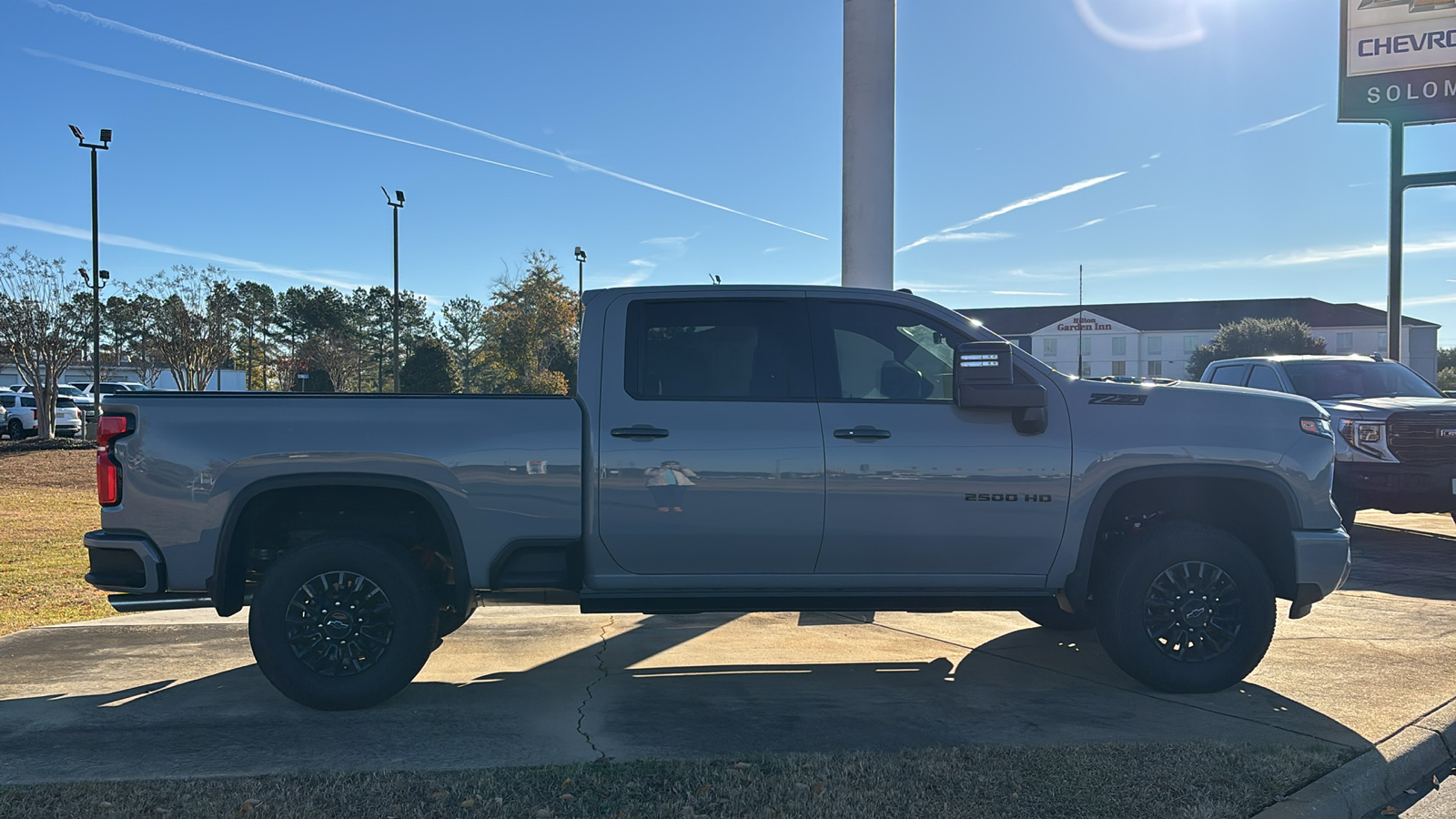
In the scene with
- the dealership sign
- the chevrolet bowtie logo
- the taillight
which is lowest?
the taillight

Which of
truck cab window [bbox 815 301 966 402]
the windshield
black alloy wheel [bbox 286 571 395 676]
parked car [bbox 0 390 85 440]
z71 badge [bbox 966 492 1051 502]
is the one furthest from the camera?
parked car [bbox 0 390 85 440]

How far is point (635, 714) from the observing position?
494 cm

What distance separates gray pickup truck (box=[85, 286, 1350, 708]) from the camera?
483cm

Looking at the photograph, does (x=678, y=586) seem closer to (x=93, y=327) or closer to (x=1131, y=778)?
(x=1131, y=778)

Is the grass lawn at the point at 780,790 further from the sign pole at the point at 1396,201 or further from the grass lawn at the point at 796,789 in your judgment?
the sign pole at the point at 1396,201

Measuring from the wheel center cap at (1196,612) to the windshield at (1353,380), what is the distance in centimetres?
734

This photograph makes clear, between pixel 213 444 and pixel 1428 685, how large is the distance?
637 cm

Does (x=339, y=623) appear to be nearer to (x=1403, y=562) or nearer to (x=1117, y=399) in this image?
(x=1117, y=399)

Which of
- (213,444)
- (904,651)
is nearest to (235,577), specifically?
(213,444)

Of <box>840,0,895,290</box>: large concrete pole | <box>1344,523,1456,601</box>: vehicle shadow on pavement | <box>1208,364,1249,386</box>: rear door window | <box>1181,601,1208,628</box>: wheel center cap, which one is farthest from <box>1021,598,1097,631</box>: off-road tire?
<box>1208,364,1249,386</box>: rear door window

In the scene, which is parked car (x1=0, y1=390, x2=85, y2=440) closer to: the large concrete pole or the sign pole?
the large concrete pole

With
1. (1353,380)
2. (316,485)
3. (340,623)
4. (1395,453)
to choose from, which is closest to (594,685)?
(340,623)

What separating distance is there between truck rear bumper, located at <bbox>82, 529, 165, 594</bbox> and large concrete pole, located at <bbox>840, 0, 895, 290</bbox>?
523 cm

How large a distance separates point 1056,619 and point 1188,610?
1.23 metres
